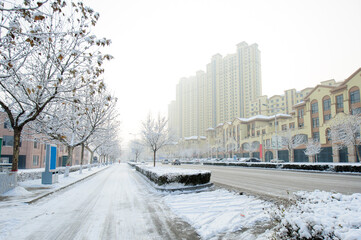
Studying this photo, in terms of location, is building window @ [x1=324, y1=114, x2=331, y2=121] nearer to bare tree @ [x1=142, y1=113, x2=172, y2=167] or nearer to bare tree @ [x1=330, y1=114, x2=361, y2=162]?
bare tree @ [x1=330, y1=114, x2=361, y2=162]

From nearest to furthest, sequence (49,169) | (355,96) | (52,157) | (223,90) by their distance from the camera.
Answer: (49,169)
(52,157)
(355,96)
(223,90)

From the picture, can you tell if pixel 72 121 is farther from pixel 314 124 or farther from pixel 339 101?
pixel 314 124

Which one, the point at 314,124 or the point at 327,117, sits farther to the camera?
the point at 314,124

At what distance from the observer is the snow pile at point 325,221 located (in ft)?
9.34

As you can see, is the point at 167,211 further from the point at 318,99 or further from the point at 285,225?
the point at 318,99

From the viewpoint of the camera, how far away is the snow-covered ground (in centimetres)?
328

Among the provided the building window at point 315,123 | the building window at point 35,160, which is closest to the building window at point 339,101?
the building window at point 315,123

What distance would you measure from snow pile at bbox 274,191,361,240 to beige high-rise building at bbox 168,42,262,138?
129609mm

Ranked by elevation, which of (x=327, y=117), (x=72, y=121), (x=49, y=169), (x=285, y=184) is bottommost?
(x=285, y=184)

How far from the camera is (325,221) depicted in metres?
3.07

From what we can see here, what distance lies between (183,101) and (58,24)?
180 metres

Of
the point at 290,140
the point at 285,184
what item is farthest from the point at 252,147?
the point at 285,184

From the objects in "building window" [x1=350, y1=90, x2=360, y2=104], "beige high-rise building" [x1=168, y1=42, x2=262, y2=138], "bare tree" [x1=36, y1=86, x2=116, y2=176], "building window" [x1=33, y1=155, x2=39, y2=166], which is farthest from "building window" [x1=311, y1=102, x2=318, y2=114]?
"beige high-rise building" [x1=168, y1=42, x2=262, y2=138]

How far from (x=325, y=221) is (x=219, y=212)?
4.23 metres
